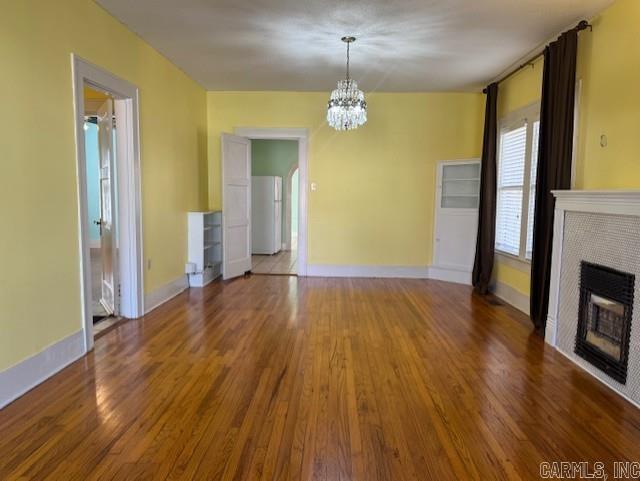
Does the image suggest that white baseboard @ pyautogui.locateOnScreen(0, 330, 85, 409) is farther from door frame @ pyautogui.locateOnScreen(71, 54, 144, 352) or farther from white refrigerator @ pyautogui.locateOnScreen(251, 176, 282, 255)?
white refrigerator @ pyautogui.locateOnScreen(251, 176, 282, 255)

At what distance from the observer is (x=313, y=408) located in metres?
2.38

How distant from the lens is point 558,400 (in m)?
2.53

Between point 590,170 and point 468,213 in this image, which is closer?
point 590,170

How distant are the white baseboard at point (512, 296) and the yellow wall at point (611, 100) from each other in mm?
1494

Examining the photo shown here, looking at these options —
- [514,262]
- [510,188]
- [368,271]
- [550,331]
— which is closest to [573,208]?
[550,331]

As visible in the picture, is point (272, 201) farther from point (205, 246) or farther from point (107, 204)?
point (107, 204)

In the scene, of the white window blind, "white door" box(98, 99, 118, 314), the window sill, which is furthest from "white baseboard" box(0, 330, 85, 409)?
the white window blind

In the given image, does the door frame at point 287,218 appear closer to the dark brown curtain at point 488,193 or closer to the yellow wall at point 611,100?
the dark brown curtain at point 488,193

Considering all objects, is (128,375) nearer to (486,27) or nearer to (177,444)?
(177,444)

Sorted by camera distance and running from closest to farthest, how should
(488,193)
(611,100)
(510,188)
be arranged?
(611,100) < (510,188) < (488,193)

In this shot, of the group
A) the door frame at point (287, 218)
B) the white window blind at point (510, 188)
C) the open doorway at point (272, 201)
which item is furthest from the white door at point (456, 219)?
the door frame at point (287, 218)

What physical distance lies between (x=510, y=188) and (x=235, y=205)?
12.5ft

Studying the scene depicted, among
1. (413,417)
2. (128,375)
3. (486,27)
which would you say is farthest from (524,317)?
(128,375)

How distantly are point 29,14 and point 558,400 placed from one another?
4.15 meters
